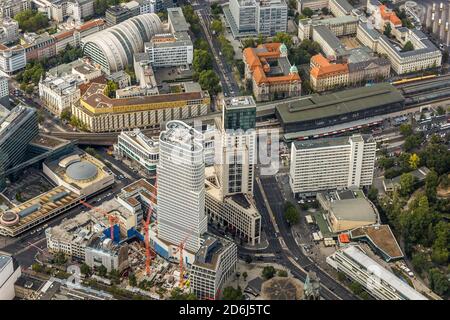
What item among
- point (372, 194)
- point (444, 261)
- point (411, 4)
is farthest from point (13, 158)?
point (411, 4)

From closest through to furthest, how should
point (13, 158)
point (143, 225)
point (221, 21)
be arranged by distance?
1. point (143, 225)
2. point (13, 158)
3. point (221, 21)

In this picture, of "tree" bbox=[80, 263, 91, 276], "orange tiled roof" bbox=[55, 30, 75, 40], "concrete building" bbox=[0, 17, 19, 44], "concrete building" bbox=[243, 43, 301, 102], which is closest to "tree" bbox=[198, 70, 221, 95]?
"concrete building" bbox=[243, 43, 301, 102]

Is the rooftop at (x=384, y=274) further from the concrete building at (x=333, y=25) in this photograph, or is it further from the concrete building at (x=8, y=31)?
the concrete building at (x=8, y=31)

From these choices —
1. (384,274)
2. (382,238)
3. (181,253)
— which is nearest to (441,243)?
(382,238)

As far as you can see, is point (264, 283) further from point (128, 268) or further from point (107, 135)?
point (107, 135)

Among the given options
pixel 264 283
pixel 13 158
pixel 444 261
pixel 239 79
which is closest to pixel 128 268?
pixel 264 283

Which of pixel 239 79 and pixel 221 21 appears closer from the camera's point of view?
pixel 239 79

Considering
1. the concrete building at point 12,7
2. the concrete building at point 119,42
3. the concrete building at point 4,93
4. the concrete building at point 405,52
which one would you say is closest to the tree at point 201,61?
the concrete building at point 119,42

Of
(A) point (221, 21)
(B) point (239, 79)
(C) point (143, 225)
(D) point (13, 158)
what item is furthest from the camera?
(A) point (221, 21)
